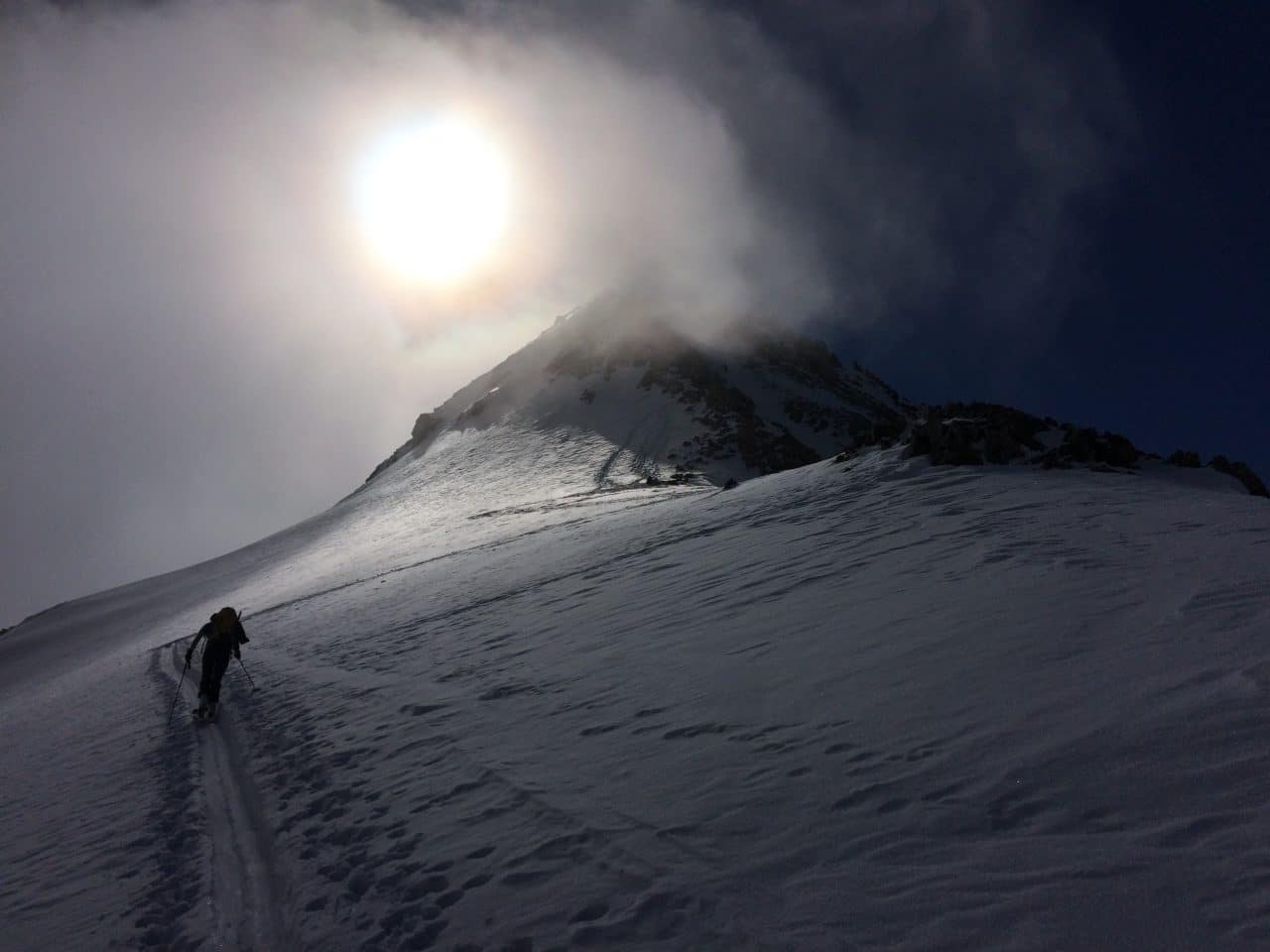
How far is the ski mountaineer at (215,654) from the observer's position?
11.5m

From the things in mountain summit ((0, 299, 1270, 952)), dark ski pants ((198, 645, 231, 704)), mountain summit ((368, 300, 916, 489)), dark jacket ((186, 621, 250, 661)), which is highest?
mountain summit ((368, 300, 916, 489))

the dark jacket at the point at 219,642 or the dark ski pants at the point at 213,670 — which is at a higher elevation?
the dark jacket at the point at 219,642

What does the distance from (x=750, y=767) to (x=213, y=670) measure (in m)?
10.3

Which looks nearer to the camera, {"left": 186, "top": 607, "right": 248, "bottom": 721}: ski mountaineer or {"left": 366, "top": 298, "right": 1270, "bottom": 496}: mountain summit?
{"left": 186, "top": 607, "right": 248, "bottom": 721}: ski mountaineer

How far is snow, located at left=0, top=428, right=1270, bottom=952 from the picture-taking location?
13.5 feet

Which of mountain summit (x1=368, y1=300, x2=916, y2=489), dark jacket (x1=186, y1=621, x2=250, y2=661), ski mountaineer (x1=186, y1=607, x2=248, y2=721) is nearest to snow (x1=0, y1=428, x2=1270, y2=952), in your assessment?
ski mountaineer (x1=186, y1=607, x2=248, y2=721)

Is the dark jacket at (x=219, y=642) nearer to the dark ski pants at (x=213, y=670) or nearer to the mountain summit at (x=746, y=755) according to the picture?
the dark ski pants at (x=213, y=670)

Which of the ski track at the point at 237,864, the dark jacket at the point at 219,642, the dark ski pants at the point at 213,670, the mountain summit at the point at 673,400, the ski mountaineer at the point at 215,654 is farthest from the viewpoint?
the mountain summit at the point at 673,400

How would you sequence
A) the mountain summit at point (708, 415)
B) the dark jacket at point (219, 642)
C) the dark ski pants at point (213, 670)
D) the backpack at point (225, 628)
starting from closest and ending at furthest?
the dark ski pants at point (213, 670), the dark jacket at point (219, 642), the backpack at point (225, 628), the mountain summit at point (708, 415)

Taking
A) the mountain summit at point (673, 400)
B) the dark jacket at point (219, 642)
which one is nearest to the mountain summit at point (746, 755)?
the dark jacket at point (219, 642)

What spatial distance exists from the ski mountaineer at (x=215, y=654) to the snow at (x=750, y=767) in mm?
455

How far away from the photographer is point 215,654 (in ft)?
41.1

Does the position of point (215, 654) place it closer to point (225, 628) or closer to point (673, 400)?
point (225, 628)

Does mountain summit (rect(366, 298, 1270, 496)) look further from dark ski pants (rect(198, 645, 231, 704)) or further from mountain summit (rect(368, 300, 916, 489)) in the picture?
dark ski pants (rect(198, 645, 231, 704))
